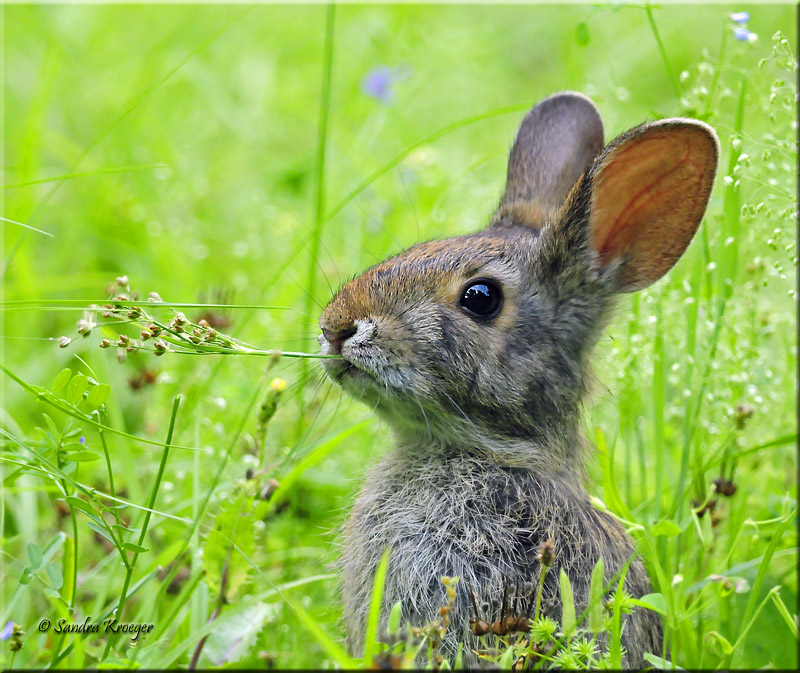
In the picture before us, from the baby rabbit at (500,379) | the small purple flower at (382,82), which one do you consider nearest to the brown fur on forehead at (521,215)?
the baby rabbit at (500,379)

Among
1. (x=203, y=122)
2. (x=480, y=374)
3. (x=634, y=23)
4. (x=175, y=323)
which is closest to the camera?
(x=175, y=323)

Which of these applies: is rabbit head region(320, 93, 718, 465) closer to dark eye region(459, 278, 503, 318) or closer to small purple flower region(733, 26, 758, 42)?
dark eye region(459, 278, 503, 318)

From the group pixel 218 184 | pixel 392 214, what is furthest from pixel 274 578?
pixel 218 184

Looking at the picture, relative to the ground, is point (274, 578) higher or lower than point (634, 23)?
lower

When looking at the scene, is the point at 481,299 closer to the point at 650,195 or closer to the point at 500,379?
the point at 500,379

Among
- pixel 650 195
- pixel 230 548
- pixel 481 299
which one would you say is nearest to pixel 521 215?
pixel 650 195

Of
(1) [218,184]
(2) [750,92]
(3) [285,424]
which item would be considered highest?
(1) [218,184]

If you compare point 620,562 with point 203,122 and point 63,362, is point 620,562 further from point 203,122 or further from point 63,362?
point 203,122

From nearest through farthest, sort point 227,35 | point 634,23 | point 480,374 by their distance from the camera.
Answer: point 480,374
point 227,35
point 634,23
